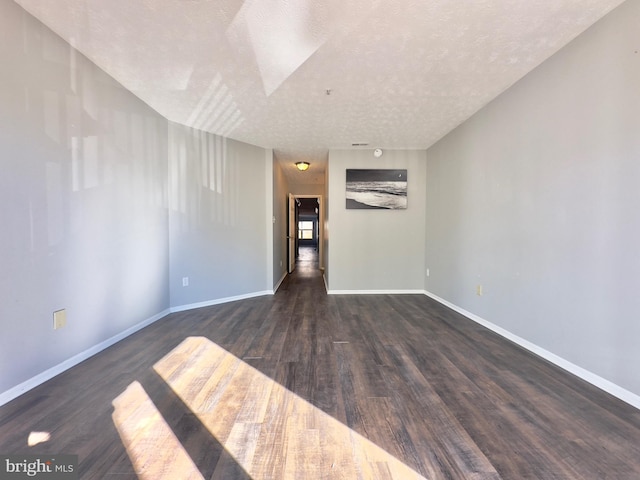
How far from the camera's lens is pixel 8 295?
158 centimetres

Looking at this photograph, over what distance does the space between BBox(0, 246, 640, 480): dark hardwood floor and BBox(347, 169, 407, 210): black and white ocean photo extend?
2535mm

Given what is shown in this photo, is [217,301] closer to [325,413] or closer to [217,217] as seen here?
[217,217]

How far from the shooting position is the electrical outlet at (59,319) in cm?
187

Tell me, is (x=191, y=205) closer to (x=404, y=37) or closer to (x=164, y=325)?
(x=164, y=325)

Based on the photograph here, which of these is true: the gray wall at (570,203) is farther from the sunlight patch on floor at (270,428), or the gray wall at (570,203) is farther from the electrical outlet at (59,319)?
the electrical outlet at (59,319)

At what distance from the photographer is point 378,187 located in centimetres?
440

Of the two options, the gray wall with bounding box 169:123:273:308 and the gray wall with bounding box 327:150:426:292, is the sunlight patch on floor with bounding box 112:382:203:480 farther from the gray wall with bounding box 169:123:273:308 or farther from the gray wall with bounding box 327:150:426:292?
the gray wall with bounding box 327:150:426:292

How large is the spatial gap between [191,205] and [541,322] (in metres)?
4.16

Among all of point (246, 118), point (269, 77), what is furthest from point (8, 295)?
point (246, 118)

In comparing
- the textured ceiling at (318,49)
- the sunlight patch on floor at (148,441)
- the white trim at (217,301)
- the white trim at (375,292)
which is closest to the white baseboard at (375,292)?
the white trim at (375,292)

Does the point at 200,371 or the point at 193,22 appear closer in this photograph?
the point at 193,22

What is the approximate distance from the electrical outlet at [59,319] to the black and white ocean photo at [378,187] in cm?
383

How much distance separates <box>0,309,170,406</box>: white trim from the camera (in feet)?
5.20

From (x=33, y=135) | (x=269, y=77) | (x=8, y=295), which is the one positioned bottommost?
(x=8, y=295)
